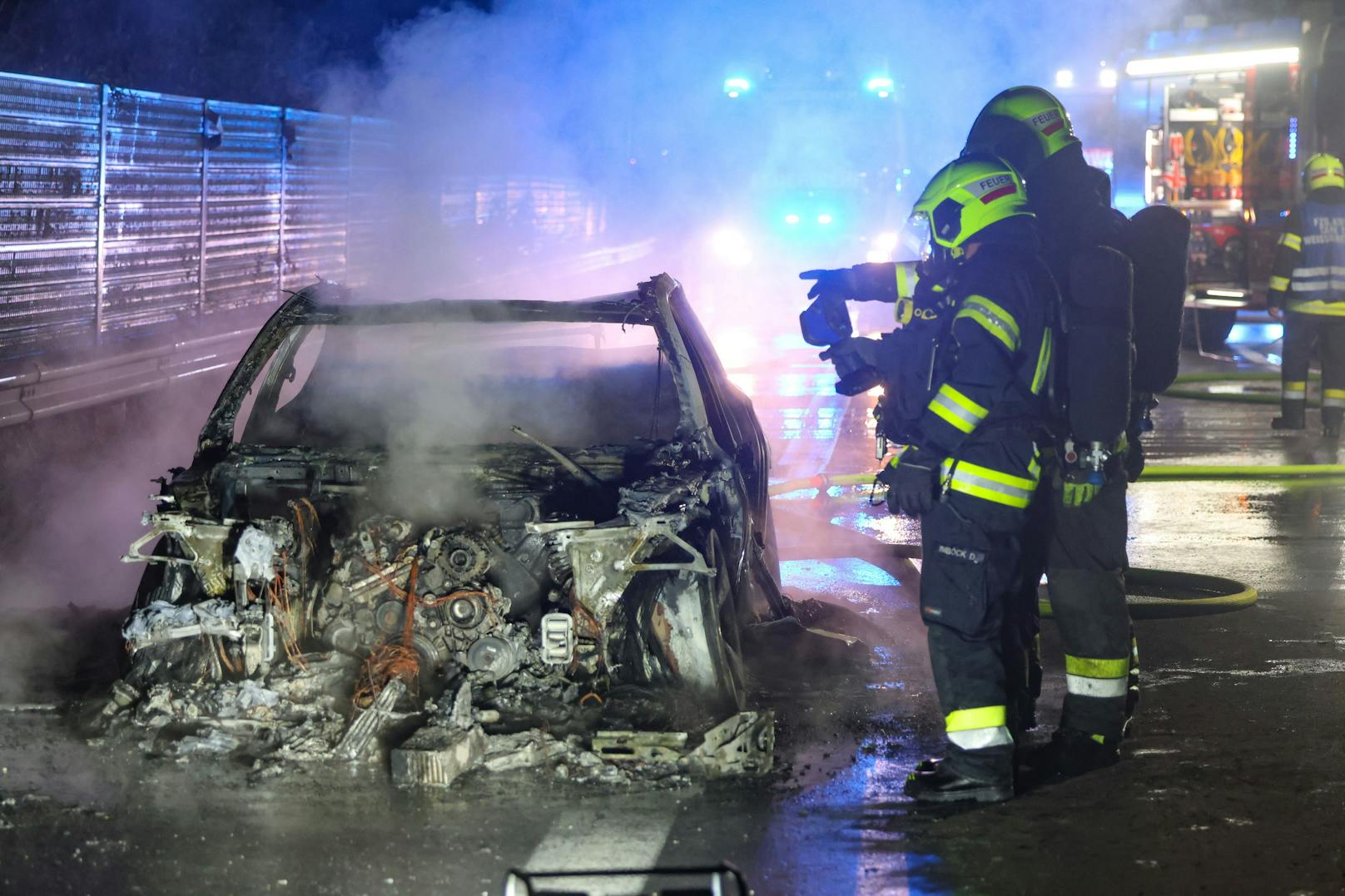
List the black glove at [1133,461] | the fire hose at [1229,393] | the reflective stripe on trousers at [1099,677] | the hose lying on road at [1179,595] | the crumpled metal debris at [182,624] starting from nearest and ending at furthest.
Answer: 1. the crumpled metal debris at [182,624]
2. the reflective stripe on trousers at [1099,677]
3. the black glove at [1133,461]
4. the hose lying on road at [1179,595]
5. the fire hose at [1229,393]

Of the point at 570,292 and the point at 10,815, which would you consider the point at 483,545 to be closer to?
the point at 10,815

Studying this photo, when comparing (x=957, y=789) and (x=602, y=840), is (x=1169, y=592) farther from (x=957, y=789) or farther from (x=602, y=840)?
(x=602, y=840)

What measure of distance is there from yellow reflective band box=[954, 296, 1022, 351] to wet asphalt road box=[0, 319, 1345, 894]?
1.41 meters

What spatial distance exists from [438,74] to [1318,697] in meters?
10.6

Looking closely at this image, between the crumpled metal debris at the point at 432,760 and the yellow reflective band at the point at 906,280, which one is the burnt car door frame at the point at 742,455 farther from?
the crumpled metal debris at the point at 432,760

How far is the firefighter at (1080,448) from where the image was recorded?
4551mm

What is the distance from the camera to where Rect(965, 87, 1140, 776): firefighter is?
14.9 feet

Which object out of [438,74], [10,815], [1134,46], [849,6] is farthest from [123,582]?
[849,6]

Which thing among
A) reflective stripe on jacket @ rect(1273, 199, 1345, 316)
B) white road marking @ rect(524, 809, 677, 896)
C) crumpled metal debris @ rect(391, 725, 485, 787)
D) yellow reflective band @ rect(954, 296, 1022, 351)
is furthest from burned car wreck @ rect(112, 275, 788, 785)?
reflective stripe on jacket @ rect(1273, 199, 1345, 316)

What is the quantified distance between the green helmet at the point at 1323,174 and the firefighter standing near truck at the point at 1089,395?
6.50 metres

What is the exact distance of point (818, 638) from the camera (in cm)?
568

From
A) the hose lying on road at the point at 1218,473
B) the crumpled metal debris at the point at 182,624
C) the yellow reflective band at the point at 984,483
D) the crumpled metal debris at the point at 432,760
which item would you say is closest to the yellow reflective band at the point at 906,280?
the yellow reflective band at the point at 984,483

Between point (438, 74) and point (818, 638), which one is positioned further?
point (438, 74)

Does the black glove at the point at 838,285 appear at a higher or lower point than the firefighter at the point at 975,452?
higher
